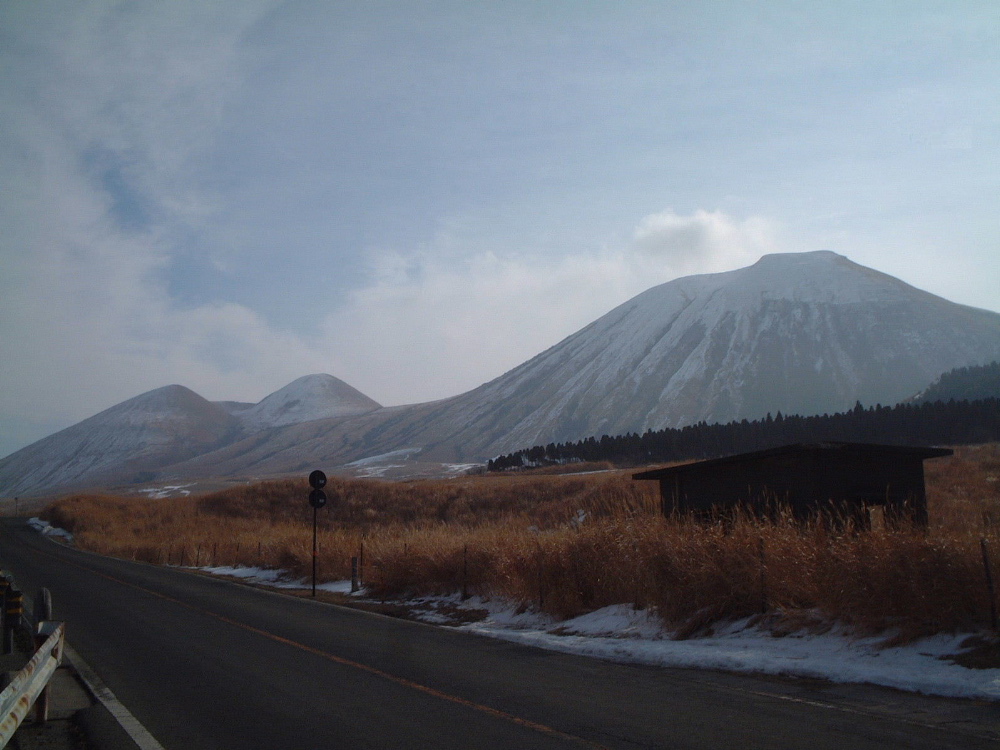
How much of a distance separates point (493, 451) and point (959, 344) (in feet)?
378

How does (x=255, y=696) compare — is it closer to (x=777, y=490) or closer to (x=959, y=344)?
(x=777, y=490)

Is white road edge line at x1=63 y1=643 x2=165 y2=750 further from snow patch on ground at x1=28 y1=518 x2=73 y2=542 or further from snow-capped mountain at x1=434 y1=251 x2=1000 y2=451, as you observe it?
snow-capped mountain at x1=434 y1=251 x2=1000 y2=451

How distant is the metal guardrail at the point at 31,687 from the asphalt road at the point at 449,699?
39.0 inches

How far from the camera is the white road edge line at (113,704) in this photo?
6.45 metres

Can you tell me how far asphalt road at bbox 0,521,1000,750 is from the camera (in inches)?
240

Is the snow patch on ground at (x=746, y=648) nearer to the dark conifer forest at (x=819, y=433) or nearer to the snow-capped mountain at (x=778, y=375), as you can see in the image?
the dark conifer forest at (x=819, y=433)

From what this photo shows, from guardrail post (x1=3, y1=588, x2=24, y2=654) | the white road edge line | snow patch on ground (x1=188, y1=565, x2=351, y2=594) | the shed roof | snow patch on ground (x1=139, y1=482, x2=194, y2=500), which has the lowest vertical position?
snow patch on ground (x1=139, y1=482, x2=194, y2=500)

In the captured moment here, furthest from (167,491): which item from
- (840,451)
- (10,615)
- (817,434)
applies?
(840,451)

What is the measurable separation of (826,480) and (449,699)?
10.8 metres

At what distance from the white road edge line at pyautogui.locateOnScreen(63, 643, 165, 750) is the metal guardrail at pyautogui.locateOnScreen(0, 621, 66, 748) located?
66 centimetres

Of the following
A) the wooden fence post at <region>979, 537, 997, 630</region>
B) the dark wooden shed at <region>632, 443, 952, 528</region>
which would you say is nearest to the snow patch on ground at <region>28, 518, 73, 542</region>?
the dark wooden shed at <region>632, 443, 952, 528</region>

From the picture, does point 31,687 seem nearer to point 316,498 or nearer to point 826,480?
point 826,480

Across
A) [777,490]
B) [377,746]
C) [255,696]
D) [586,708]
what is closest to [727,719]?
[586,708]

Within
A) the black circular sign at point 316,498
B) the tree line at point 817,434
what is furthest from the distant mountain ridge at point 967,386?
the black circular sign at point 316,498
